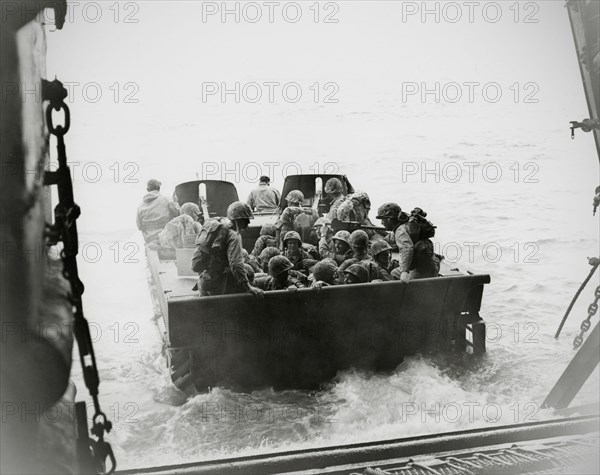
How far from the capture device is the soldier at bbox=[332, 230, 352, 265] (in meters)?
8.77

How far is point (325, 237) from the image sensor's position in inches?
378

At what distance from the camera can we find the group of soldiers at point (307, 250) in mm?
7098

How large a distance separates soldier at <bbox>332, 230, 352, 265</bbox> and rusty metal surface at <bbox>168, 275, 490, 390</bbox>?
128cm

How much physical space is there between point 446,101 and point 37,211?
2369 cm

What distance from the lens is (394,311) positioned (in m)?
7.73

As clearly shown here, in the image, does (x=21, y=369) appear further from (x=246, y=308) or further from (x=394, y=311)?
(x=394, y=311)

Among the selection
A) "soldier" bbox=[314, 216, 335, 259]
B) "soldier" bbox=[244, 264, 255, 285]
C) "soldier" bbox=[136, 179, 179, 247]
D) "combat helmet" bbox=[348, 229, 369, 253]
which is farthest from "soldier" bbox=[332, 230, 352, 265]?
"soldier" bbox=[136, 179, 179, 247]

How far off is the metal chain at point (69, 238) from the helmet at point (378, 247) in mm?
5840

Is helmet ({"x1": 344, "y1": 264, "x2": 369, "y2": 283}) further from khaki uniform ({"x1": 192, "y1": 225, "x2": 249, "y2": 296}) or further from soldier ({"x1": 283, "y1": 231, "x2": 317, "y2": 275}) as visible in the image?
khaki uniform ({"x1": 192, "y1": 225, "x2": 249, "y2": 296})

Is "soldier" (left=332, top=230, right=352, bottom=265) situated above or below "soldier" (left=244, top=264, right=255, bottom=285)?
above

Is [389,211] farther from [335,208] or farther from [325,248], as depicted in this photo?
[335,208]

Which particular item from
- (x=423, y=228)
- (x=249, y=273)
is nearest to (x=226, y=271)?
(x=249, y=273)

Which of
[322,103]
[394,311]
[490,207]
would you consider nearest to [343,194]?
[394,311]

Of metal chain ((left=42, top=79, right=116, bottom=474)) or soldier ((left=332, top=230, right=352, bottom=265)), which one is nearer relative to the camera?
metal chain ((left=42, top=79, right=116, bottom=474))
